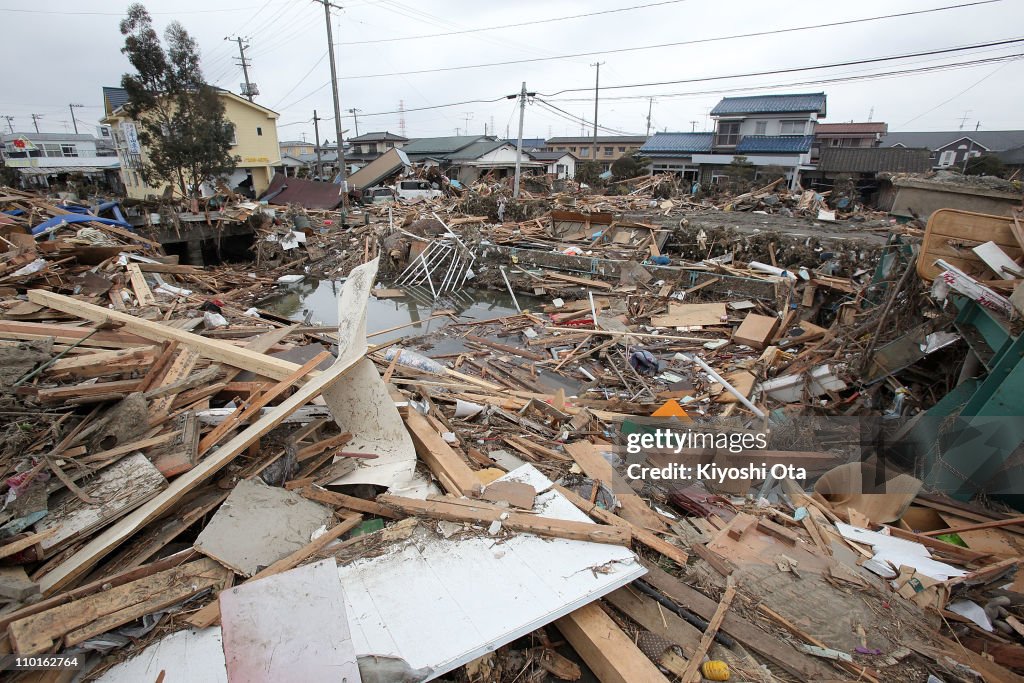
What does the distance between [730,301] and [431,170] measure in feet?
81.9

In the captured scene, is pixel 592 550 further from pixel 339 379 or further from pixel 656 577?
pixel 339 379

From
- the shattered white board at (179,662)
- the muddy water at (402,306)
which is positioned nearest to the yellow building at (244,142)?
the muddy water at (402,306)

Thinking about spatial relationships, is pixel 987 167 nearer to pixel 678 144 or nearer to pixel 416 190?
pixel 678 144

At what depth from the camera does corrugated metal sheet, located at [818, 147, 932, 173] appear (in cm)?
2589

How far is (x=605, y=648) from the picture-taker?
7.79 feet

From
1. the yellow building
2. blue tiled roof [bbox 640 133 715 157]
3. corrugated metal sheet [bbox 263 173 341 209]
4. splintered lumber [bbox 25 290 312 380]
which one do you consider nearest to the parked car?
corrugated metal sheet [bbox 263 173 341 209]

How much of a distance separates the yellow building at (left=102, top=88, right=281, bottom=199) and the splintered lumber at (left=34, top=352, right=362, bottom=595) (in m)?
30.8

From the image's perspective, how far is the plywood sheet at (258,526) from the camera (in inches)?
104

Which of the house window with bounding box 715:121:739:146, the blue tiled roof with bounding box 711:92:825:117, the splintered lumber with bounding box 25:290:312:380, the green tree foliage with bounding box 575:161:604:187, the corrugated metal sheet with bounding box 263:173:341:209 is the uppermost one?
the blue tiled roof with bounding box 711:92:825:117

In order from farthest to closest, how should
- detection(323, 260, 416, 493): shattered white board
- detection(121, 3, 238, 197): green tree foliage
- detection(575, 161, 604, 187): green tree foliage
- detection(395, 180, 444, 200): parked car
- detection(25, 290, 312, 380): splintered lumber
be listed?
detection(575, 161, 604, 187): green tree foliage → detection(395, 180, 444, 200): parked car → detection(121, 3, 238, 197): green tree foliage → detection(25, 290, 312, 380): splintered lumber → detection(323, 260, 416, 493): shattered white board

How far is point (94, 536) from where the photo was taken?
2.70 meters

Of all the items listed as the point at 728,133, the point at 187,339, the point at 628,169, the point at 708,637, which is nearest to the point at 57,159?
the point at 628,169

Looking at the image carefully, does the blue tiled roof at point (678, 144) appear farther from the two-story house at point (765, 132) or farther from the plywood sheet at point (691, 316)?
the plywood sheet at point (691, 316)

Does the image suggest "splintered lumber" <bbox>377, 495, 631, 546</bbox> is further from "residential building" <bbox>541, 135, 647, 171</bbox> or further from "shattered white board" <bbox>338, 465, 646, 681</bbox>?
"residential building" <bbox>541, 135, 647, 171</bbox>
